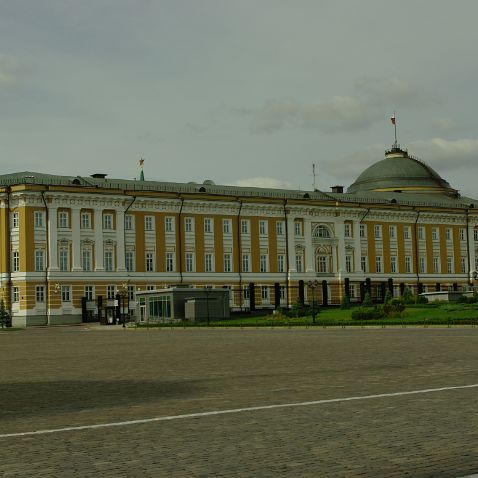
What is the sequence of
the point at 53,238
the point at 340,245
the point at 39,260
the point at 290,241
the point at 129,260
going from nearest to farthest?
the point at 39,260 → the point at 53,238 → the point at 129,260 → the point at 290,241 → the point at 340,245

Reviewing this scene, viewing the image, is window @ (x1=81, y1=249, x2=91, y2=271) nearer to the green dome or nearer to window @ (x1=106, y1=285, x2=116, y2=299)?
window @ (x1=106, y1=285, x2=116, y2=299)

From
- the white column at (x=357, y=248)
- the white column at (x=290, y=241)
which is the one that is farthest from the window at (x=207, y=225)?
the white column at (x=357, y=248)

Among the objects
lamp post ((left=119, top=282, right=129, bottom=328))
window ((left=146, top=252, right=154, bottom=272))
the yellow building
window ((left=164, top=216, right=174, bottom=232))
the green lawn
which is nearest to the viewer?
the green lawn

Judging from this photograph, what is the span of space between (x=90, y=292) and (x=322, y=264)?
26.4 meters

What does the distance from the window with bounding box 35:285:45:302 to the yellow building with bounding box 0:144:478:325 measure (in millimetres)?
120

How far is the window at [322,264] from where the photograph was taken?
93.8m

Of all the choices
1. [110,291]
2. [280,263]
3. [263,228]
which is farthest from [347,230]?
[110,291]

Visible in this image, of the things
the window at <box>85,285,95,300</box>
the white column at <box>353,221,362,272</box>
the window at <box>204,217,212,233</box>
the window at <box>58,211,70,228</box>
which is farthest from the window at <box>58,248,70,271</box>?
the white column at <box>353,221,362,272</box>

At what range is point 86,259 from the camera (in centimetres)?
8119

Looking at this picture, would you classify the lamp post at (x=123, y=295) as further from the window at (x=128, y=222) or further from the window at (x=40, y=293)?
the window at (x=40, y=293)

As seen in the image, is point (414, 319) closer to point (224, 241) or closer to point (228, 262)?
point (228, 262)

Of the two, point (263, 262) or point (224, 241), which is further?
point (263, 262)

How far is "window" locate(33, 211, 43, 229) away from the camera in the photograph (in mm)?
78250

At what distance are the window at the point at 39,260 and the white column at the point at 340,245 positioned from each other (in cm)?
3259
